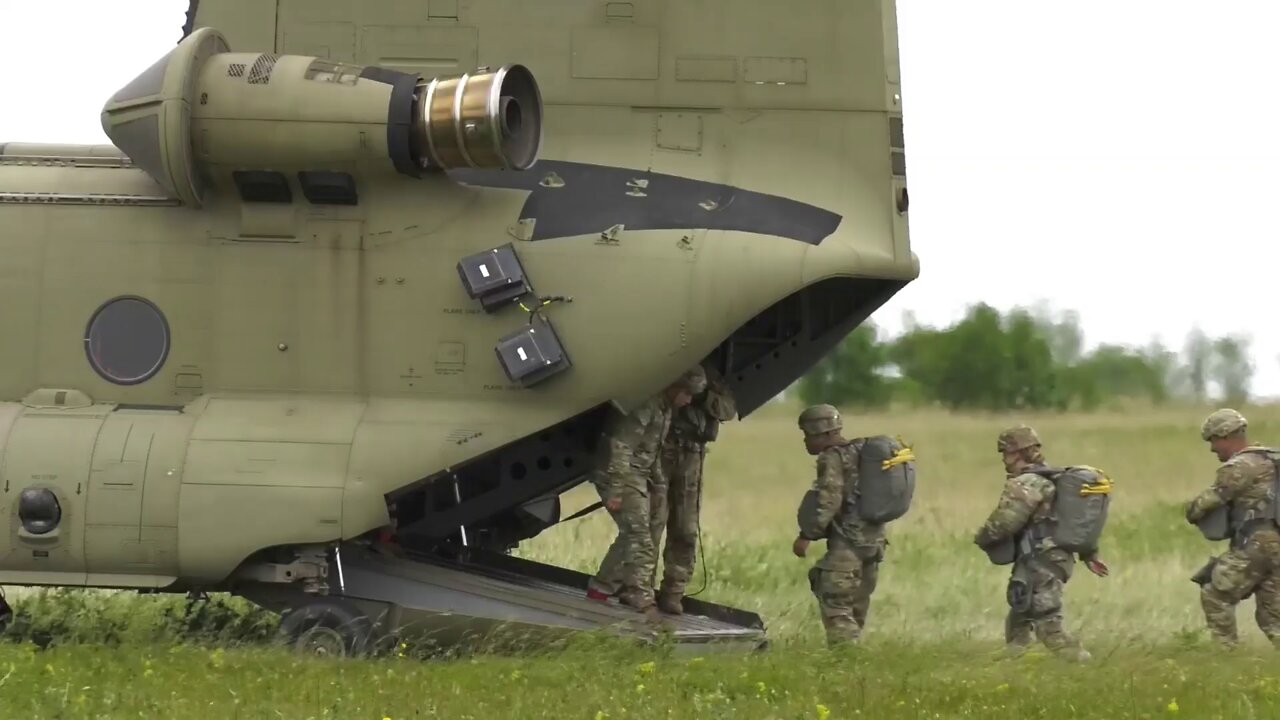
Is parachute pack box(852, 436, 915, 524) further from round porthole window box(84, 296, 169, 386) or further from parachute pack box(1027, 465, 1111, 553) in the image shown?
round porthole window box(84, 296, 169, 386)

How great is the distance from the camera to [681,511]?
→ 12477 millimetres

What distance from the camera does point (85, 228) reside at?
11.6m

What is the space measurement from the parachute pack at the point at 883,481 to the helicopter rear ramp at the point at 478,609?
3.60 ft

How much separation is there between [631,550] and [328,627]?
1.91m

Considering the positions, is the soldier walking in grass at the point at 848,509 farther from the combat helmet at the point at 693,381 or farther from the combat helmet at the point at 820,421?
the combat helmet at the point at 693,381

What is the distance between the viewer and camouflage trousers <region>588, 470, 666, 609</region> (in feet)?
38.0

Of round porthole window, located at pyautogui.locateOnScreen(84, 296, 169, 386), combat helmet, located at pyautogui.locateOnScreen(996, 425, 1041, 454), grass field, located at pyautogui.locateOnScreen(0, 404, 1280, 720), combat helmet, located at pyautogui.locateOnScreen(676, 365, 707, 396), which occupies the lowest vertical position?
grass field, located at pyautogui.locateOnScreen(0, 404, 1280, 720)

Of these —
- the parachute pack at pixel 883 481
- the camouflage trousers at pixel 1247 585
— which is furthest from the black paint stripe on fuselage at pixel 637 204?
the camouflage trousers at pixel 1247 585

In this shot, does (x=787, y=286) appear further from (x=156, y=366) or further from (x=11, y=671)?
(x=11, y=671)

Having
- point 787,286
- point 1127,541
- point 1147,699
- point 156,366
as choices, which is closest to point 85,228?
point 156,366

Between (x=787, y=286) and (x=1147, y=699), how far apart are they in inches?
128

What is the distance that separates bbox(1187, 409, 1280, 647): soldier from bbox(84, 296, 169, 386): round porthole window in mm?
6669

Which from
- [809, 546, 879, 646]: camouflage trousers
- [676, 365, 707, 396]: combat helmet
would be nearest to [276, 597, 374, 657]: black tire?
[676, 365, 707, 396]: combat helmet

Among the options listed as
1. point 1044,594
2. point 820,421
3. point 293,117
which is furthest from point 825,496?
point 293,117
